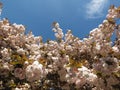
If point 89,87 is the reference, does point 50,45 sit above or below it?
above

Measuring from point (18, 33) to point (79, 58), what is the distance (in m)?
3.63

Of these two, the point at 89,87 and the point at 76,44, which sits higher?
the point at 76,44

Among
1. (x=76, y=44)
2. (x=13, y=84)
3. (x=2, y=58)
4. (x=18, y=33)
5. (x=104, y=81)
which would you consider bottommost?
(x=104, y=81)

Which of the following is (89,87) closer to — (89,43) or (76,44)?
(89,43)

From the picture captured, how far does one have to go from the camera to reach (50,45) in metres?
16.3

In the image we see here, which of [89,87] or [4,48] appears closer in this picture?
[89,87]

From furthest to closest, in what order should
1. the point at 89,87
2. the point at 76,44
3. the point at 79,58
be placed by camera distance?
the point at 76,44 → the point at 79,58 → the point at 89,87

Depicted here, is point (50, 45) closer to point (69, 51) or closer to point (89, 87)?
point (69, 51)

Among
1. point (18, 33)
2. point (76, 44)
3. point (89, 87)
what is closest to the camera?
point (89, 87)

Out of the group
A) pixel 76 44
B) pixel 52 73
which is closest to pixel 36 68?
pixel 52 73

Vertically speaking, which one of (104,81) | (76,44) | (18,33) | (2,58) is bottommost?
(104,81)

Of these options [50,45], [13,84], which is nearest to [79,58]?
[50,45]

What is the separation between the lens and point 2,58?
14.2 m

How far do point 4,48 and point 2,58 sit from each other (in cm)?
103
